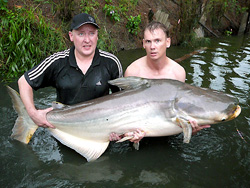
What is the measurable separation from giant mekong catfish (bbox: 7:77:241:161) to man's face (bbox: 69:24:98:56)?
0.59m

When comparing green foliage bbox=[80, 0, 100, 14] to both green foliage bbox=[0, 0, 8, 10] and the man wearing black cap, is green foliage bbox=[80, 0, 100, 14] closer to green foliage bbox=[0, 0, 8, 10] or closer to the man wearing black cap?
green foliage bbox=[0, 0, 8, 10]

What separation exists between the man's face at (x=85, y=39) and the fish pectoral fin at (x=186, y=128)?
1290 millimetres

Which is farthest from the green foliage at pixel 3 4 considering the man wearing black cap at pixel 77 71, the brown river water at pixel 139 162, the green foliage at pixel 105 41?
the man wearing black cap at pixel 77 71

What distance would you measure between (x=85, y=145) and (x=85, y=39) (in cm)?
119

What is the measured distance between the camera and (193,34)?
870 cm

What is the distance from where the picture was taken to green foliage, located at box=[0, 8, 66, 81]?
489cm

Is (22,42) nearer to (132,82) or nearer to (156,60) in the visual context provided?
(156,60)

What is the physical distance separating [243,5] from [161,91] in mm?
12221

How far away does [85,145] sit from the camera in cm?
270

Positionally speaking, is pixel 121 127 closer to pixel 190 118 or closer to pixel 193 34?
pixel 190 118

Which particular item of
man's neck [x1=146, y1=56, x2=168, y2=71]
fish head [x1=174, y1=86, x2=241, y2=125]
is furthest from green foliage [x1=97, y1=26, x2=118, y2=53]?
fish head [x1=174, y1=86, x2=241, y2=125]

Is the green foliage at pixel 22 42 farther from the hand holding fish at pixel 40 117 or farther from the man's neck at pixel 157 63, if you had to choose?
the man's neck at pixel 157 63

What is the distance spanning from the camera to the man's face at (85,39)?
2.78 meters

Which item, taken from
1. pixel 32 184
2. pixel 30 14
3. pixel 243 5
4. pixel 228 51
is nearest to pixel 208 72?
pixel 228 51
